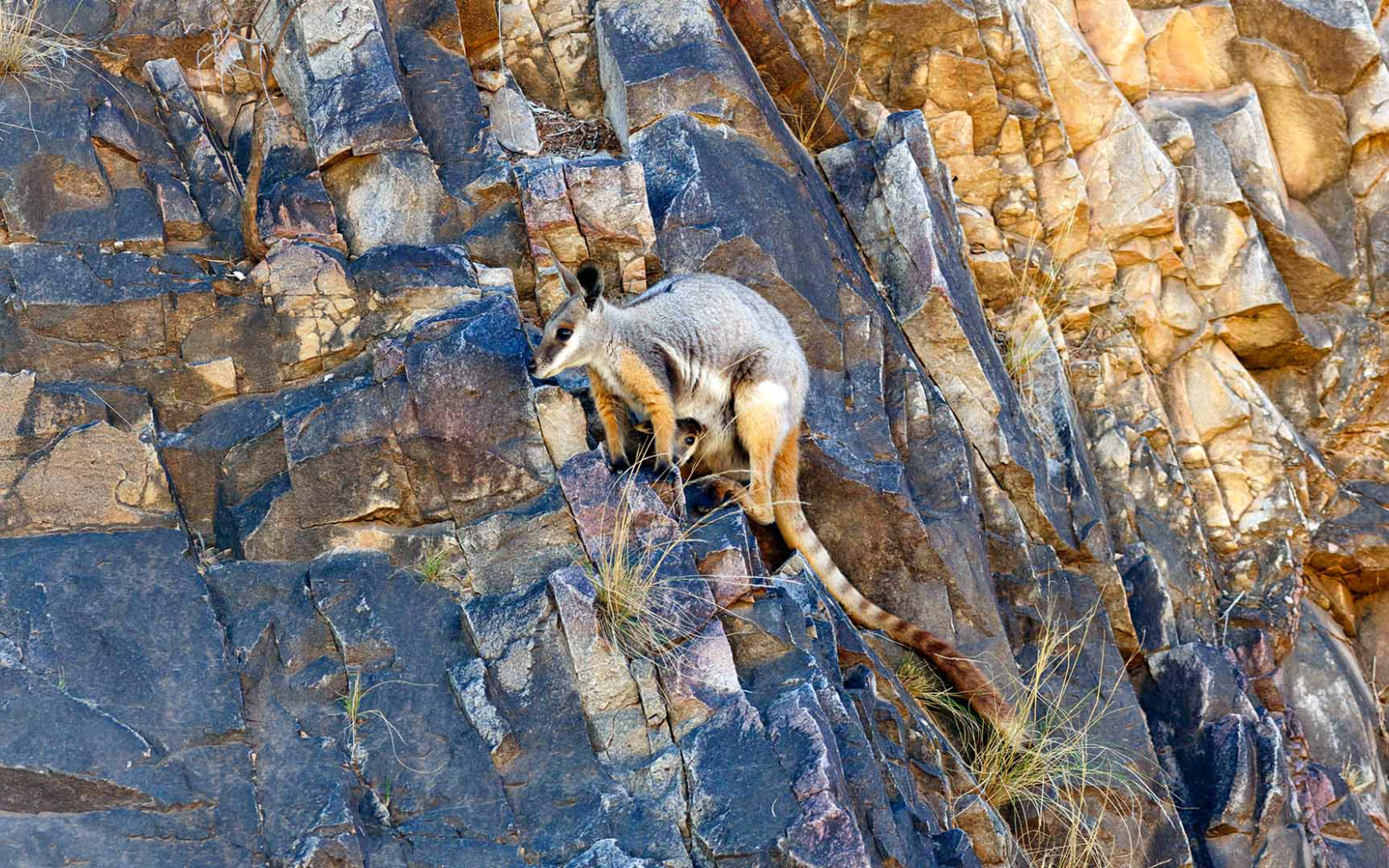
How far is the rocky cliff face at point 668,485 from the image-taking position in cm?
573

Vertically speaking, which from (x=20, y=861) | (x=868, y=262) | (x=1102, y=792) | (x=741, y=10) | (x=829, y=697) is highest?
(x=741, y=10)

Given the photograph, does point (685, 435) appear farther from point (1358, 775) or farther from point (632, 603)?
point (1358, 775)

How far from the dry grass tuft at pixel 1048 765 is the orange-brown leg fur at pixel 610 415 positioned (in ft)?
7.63

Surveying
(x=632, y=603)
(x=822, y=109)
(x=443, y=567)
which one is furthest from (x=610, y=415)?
(x=822, y=109)

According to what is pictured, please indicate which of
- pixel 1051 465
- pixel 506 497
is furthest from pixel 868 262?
pixel 506 497

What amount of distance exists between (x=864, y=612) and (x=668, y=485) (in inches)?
61.4

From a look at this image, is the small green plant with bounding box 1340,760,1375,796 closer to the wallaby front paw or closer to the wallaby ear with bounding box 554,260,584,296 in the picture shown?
the wallaby front paw

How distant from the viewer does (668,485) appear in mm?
6922

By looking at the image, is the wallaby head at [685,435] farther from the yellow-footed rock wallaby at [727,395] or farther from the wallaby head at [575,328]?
the wallaby head at [575,328]

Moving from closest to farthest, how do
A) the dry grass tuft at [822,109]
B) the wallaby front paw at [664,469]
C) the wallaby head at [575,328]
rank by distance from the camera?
the wallaby head at [575,328] → the wallaby front paw at [664,469] → the dry grass tuft at [822,109]

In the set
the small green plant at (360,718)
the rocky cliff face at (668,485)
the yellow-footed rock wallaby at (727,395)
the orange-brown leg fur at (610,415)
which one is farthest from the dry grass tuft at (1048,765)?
the small green plant at (360,718)

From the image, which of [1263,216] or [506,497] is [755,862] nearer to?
[506,497]

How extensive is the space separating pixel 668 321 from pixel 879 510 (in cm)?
190

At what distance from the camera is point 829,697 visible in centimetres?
608
